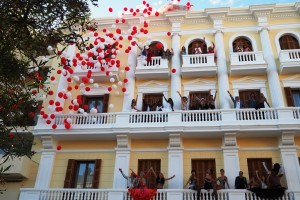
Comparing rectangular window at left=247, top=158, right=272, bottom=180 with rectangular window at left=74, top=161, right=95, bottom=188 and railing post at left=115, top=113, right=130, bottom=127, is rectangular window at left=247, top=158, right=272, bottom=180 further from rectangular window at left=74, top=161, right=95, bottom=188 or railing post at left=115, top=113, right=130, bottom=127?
rectangular window at left=74, top=161, right=95, bottom=188

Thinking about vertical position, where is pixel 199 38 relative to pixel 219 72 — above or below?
above

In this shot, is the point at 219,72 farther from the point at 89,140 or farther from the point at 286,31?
the point at 89,140

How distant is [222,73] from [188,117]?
3.16 meters

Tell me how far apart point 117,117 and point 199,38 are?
6.80 m

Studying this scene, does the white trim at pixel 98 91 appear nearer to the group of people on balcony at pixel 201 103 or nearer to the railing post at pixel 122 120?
the group of people on balcony at pixel 201 103

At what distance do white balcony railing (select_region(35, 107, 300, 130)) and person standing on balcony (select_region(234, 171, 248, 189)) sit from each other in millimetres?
2467

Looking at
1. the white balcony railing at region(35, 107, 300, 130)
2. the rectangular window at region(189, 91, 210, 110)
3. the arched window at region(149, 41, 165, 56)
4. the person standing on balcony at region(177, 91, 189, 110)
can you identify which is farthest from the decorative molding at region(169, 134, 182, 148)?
the arched window at region(149, 41, 165, 56)

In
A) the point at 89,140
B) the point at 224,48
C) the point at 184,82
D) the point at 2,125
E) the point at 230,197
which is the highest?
the point at 224,48

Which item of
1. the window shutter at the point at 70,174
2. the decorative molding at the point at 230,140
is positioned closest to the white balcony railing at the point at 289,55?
the decorative molding at the point at 230,140

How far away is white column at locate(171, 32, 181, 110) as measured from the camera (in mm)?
16953

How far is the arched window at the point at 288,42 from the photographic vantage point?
59.4 feet

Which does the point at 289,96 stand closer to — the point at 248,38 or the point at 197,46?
the point at 248,38

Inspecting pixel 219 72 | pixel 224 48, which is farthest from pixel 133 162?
pixel 224 48

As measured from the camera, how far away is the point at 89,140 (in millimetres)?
16484
